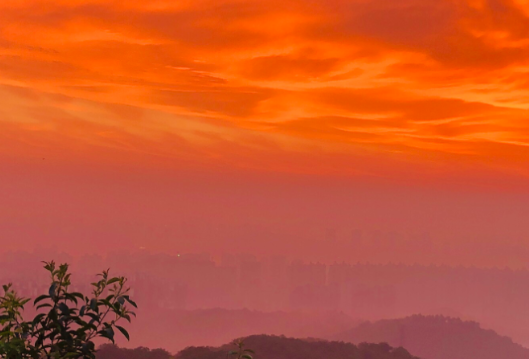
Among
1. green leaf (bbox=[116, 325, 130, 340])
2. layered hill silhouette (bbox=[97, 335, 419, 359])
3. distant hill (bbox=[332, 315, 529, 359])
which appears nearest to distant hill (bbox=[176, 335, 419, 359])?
layered hill silhouette (bbox=[97, 335, 419, 359])

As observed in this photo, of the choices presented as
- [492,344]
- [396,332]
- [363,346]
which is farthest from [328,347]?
[492,344]

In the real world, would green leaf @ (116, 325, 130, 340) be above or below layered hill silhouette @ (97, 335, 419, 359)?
above

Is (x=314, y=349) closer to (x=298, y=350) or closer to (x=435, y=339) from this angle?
(x=298, y=350)

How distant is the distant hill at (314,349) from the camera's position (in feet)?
172

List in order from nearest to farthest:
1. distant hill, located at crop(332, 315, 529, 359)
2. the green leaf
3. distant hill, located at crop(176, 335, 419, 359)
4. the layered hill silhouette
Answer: the green leaf
the layered hill silhouette
distant hill, located at crop(176, 335, 419, 359)
distant hill, located at crop(332, 315, 529, 359)

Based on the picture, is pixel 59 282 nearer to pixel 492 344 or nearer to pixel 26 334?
pixel 26 334

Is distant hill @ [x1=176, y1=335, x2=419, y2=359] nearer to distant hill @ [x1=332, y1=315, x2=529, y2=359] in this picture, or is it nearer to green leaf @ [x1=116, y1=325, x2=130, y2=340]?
green leaf @ [x1=116, y1=325, x2=130, y2=340]

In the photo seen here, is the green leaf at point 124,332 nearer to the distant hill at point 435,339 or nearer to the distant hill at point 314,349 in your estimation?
the distant hill at point 314,349

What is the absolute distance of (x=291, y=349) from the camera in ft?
178

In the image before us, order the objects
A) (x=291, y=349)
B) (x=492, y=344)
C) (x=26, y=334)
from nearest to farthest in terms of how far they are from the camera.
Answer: (x=26, y=334) < (x=291, y=349) < (x=492, y=344)

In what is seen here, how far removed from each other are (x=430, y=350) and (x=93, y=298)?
18476 centimetres

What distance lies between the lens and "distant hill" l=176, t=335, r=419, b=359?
5247 centimetres

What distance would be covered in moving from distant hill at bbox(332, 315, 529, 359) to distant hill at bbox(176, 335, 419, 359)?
11810cm

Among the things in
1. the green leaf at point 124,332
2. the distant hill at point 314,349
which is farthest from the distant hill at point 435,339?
the green leaf at point 124,332
